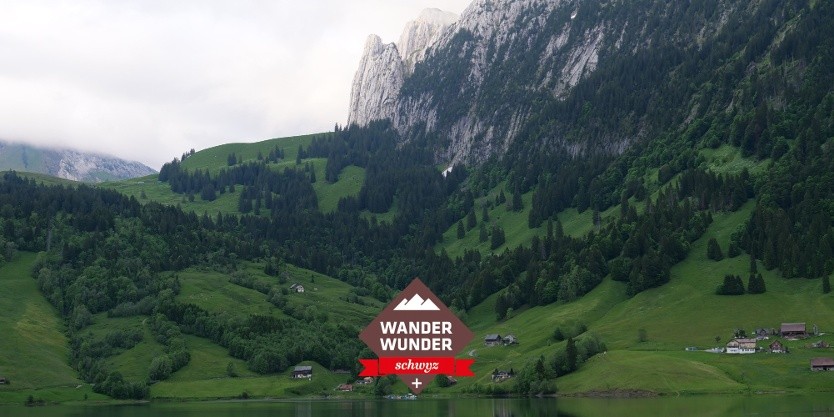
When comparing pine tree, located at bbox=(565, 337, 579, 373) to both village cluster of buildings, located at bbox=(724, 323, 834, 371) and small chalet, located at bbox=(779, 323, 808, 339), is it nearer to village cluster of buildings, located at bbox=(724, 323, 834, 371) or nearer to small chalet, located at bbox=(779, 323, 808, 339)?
village cluster of buildings, located at bbox=(724, 323, 834, 371)

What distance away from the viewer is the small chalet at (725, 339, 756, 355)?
595ft

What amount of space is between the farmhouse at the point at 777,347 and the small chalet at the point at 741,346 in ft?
10.3

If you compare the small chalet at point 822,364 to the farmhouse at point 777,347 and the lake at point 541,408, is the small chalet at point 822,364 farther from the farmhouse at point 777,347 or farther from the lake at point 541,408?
the lake at point 541,408

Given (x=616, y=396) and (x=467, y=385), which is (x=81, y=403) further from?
(x=616, y=396)

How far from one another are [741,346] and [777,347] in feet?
22.0

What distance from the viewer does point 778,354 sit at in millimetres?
175500

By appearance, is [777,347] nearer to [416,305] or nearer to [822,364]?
[822,364]

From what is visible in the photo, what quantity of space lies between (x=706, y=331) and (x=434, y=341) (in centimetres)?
14608

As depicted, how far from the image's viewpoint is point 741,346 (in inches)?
7234

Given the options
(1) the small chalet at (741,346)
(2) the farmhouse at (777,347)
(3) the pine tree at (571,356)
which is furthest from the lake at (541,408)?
(1) the small chalet at (741,346)

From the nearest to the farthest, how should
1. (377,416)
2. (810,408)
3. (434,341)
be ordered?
(434,341) < (810,408) < (377,416)

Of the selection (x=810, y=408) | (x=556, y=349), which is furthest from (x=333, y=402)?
(x=810, y=408)

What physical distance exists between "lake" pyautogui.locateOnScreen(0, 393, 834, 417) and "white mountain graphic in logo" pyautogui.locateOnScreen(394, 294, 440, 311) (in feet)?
198

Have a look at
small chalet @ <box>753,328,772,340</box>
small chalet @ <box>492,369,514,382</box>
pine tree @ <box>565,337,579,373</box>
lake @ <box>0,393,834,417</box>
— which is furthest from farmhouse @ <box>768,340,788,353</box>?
small chalet @ <box>492,369,514,382</box>
